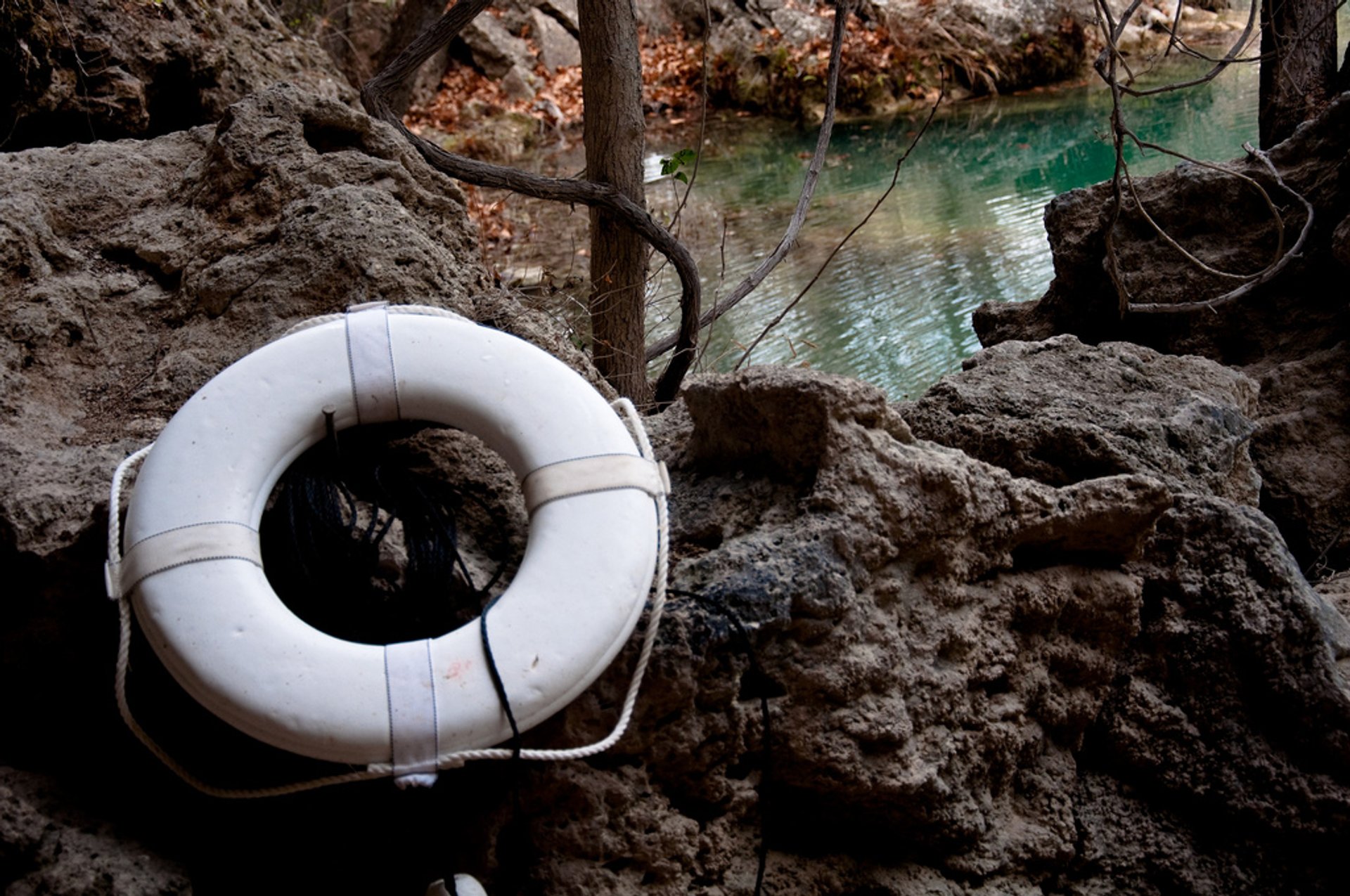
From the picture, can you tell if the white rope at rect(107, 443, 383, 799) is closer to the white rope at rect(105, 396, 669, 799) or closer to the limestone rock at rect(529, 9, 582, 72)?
the white rope at rect(105, 396, 669, 799)

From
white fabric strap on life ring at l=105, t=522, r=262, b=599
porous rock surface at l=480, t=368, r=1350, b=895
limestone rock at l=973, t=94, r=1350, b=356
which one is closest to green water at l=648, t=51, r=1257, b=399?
limestone rock at l=973, t=94, r=1350, b=356

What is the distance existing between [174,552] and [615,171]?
2.27 meters

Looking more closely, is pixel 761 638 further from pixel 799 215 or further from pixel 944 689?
pixel 799 215

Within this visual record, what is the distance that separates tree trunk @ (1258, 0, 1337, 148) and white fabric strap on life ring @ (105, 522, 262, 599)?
3864mm

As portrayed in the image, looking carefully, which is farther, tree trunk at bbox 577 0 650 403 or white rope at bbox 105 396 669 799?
tree trunk at bbox 577 0 650 403

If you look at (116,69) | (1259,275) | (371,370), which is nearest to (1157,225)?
(1259,275)

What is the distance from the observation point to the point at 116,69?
332cm

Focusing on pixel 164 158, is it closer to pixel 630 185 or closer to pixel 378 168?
pixel 378 168

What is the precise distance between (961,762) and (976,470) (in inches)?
16.4

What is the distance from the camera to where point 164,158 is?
2.35 meters

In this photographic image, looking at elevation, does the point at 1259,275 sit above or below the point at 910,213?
above

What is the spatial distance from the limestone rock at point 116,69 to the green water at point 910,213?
1.58 m

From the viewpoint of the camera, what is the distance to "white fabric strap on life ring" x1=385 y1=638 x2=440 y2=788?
1.23 m

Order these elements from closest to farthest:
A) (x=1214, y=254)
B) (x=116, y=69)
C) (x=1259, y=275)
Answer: (x=1259, y=275)
(x=1214, y=254)
(x=116, y=69)
